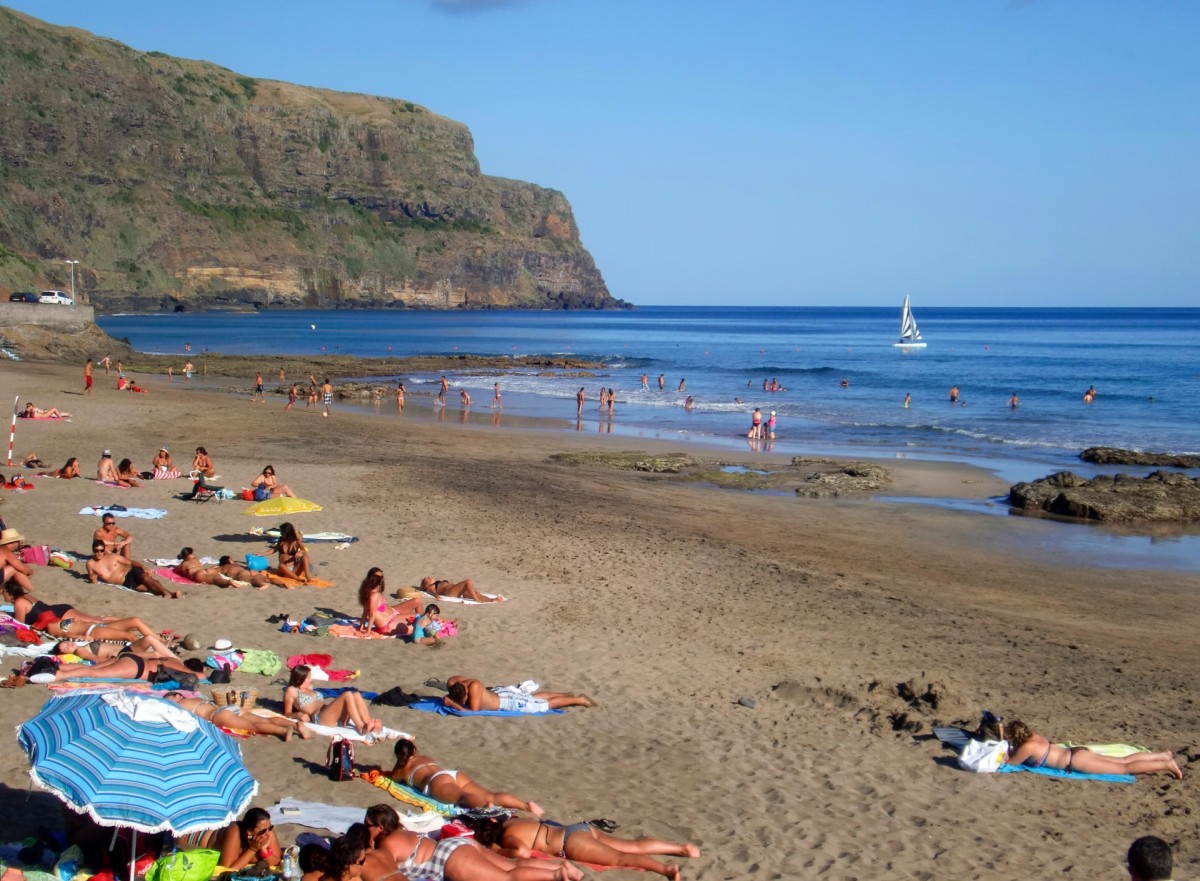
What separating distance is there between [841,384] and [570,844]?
163 ft

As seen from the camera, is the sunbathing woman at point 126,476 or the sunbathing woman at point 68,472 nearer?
the sunbathing woman at point 126,476

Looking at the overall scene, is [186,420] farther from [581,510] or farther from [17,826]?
[17,826]

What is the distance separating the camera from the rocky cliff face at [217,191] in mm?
125562

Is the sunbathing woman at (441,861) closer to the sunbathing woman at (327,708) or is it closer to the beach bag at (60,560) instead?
the sunbathing woman at (327,708)

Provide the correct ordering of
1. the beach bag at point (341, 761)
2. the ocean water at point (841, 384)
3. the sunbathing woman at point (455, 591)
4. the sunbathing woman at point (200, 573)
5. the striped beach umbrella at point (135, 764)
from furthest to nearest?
the ocean water at point (841, 384)
the sunbathing woman at point (455, 591)
the sunbathing woman at point (200, 573)
the beach bag at point (341, 761)
the striped beach umbrella at point (135, 764)

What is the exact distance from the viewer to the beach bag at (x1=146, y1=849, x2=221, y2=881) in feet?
19.4

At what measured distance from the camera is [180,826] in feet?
18.2

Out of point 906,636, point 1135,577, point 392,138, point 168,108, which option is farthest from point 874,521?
point 392,138

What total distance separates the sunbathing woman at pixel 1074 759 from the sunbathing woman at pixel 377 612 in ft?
19.6

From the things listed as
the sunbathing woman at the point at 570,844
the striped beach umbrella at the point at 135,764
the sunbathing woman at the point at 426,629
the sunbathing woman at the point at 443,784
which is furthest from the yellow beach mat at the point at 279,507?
the sunbathing woman at the point at 570,844

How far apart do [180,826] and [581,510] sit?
12997mm

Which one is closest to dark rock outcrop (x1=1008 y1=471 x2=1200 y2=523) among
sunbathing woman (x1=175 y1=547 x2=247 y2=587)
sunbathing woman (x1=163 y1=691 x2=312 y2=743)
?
sunbathing woman (x1=175 y1=547 x2=247 y2=587)

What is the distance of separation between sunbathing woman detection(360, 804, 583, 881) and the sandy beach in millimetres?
871

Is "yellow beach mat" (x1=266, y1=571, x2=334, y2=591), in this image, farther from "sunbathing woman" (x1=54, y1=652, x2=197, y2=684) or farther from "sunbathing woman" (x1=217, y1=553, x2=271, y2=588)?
"sunbathing woman" (x1=54, y1=652, x2=197, y2=684)
